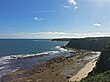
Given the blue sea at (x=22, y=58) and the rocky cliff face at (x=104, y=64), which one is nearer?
the rocky cliff face at (x=104, y=64)

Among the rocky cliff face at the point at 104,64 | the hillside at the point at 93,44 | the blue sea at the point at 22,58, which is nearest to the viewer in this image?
the rocky cliff face at the point at 104,64

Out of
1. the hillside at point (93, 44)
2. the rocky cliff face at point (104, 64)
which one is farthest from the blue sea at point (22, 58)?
the rocky cliff face at point (104, 64)

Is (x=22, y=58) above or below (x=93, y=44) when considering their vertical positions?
below

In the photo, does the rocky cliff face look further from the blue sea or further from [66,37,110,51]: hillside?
[66,37,110,51]: hillside

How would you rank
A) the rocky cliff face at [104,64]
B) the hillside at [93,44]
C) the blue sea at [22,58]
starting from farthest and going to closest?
the hillside at [93,44] < the blue sea at [22,58] < the rocky cliff face at [104,64]

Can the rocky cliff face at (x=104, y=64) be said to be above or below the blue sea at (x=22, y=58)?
above

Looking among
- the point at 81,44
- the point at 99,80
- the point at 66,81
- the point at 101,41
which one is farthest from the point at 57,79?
the point at 81,44

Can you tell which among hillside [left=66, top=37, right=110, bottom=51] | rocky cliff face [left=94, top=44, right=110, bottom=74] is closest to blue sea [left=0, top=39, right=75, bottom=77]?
hillside [left=66, top=37, right=110, bottom=51]

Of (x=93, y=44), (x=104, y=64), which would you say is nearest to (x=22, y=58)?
(x=104, y=64)

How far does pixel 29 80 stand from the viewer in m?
35.7

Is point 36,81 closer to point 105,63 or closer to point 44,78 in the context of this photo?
point 44,78

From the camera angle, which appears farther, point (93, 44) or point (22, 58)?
point (93, 44)

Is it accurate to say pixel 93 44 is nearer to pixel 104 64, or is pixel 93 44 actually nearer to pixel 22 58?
pixel 22 58

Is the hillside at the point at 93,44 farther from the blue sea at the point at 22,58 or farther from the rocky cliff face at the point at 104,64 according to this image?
the rocky cliff face at the point at 104,64
